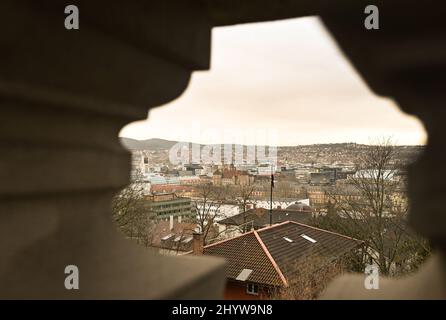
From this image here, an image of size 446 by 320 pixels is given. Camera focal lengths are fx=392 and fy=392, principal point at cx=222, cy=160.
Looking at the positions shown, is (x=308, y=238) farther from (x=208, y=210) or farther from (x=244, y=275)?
(x=244, y=275)

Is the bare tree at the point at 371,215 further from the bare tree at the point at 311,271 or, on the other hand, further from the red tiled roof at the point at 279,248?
the bare tree at the point at 311,271

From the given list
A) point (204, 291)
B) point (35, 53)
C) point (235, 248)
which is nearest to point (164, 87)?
point (35, 53)

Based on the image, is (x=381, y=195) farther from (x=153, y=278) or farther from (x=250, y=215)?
(x=153, y=278)

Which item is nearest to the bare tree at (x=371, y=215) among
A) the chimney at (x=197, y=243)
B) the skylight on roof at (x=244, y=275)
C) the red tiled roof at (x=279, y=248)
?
the red tiled roof at (x=279, y=248)

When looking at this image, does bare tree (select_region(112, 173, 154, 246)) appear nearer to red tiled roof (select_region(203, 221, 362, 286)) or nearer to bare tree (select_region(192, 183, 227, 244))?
bare tree (select_region(192, 183, 227, 244))

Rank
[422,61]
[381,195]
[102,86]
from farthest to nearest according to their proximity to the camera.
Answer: [381,195]
[102,86]
[422,61]

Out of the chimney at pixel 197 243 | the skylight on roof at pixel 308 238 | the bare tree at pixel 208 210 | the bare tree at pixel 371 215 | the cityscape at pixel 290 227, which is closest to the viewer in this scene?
the cityscape at pixel 290 227

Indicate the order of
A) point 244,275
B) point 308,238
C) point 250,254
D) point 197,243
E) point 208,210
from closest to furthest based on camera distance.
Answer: point 244,275
point 197,243
point 250,254
point 208,210
point 308,238

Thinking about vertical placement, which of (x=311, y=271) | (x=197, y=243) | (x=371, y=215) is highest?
(x=371, y=215)

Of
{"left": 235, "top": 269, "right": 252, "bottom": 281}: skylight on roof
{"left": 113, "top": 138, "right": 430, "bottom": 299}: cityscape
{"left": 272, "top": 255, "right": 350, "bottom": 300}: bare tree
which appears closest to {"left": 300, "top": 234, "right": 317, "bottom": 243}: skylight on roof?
{"left": 113, "top": 138, "right": 430, "bottom": 299}: cityscape

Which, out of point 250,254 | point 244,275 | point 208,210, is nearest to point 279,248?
point 250,254

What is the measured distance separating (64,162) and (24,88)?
0.13 m

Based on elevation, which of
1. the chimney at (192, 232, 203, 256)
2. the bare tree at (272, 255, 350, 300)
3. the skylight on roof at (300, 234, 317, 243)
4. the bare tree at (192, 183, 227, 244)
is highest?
the bare tree at (192, 183, 227, 244)
